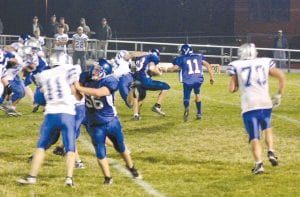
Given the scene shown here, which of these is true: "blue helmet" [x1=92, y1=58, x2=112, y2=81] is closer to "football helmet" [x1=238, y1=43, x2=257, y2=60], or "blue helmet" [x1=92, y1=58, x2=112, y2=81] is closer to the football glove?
"football helmet" [x1=238, y1=43, x2=257, y2=60]

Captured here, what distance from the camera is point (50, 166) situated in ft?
31.0

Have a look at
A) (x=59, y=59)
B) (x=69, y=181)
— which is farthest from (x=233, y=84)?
(x=69, y=181)

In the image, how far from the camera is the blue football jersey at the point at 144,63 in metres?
14.0

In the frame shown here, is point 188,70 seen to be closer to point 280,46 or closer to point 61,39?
point 61,39

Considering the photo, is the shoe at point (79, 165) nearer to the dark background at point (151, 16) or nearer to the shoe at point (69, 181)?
the shoe at point (69, 181)

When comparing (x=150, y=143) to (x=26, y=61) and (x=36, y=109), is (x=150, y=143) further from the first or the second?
(x=36, y=109)

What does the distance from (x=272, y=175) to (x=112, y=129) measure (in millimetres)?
2156

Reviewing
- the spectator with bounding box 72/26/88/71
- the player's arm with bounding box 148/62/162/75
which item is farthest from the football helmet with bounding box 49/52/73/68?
the spectator with bounding box 72/26/88/71

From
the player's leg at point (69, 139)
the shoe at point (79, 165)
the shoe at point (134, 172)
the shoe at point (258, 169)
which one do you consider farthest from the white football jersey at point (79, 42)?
the player's leg at point (69, 139)

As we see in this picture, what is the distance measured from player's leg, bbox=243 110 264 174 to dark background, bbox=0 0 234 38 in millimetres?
23027

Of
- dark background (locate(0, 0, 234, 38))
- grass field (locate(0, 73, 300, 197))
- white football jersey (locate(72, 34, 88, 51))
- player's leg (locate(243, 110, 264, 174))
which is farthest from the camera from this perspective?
dark background (locate(0, 0, 234, 38))

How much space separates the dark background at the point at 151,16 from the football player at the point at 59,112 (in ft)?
77.6

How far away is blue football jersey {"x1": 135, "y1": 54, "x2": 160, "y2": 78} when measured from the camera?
14.0 metres

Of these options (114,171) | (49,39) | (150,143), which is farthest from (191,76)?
(49,39)
